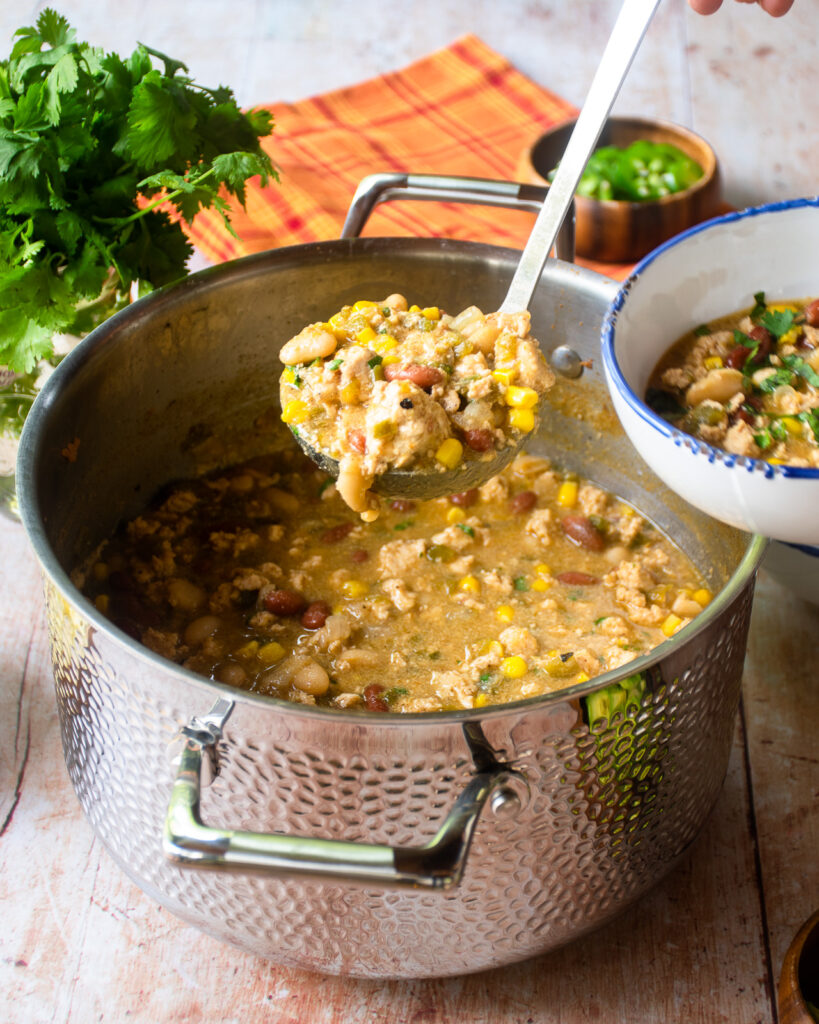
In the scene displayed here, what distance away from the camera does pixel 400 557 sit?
96.0 inches

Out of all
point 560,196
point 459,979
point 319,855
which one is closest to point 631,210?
point 560,196

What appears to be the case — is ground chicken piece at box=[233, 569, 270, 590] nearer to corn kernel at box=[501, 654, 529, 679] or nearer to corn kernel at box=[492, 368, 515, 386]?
corn kernel at box=[501, 654, 529, 679]

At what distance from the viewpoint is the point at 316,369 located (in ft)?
Answer: 6.84

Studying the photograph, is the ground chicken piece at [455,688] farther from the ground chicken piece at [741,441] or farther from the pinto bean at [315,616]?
the ground chicken piece at [741,441]

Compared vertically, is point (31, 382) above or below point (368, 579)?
above

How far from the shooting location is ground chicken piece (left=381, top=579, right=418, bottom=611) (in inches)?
91.7

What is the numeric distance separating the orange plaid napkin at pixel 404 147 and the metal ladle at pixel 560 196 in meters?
1.12

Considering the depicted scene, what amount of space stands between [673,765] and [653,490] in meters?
0.98

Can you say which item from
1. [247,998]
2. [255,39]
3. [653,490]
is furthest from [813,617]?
[255,39]

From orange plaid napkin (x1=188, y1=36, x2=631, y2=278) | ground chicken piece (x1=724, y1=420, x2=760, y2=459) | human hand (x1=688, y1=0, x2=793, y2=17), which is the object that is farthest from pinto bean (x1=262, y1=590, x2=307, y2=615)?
human hand (x1=688, y1=0, x2=793, y2=17)

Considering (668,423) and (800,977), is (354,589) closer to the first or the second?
(668,423)

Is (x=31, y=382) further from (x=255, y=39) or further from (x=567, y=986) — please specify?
(x=255, y=39)

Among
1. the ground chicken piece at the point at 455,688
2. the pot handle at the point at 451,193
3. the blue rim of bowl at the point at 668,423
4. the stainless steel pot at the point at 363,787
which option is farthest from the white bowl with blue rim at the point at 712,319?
the ground chicken piece at the point at 455,688

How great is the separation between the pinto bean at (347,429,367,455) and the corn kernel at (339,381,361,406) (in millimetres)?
Answer: 60
